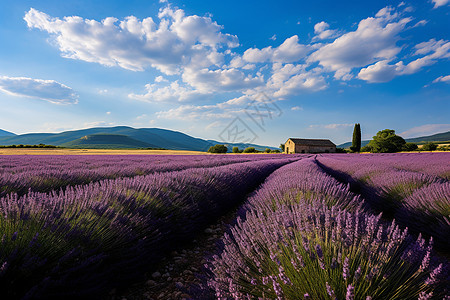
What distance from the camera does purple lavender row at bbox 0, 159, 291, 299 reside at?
106 centimetres

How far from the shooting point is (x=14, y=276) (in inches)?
40.4

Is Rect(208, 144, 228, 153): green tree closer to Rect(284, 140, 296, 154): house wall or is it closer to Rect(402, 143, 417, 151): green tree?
Rect(284, 140, 296, 154): house wall

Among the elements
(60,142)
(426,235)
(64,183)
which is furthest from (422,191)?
(60,142)

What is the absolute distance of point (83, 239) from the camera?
4.44 ft

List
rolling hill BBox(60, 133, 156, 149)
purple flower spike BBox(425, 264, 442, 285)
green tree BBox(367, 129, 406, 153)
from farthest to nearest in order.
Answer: rolling hill BBox(60, 133, 156, 149) < green tree BBox(367, 129, 406, 153) < purple flower spike BBox(425, 264, 442, 285)

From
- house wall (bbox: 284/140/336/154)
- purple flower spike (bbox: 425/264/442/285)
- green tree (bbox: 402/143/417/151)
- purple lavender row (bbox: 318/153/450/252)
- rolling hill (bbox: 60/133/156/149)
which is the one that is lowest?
purple lavender row (bbox: 318/153/450/252)

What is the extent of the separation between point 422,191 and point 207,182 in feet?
9.97

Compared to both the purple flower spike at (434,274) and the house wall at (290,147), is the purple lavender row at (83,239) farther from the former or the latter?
the house wall at (290,147)

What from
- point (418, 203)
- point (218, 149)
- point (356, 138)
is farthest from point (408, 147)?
point (418, 203)

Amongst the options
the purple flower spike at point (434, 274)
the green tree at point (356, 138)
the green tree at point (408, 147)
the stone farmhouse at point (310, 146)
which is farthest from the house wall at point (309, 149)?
the purple flower spike at point (434, 274)

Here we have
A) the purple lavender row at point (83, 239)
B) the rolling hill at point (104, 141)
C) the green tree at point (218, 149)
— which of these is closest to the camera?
the purple lavender row at point (83, 239)

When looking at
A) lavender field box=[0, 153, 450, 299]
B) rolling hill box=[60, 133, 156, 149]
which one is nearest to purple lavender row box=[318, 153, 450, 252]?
lavender field box=[0, 153, 450, 299]

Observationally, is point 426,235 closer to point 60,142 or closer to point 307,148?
point 307,148

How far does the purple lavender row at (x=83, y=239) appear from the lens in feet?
3.49
